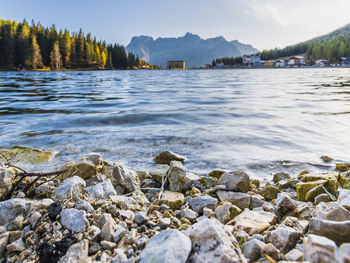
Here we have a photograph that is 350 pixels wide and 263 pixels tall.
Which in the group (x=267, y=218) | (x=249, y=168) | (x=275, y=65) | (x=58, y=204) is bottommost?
(x=249, y=168)

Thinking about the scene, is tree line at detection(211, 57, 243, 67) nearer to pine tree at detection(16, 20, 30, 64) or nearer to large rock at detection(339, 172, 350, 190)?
pine tree at detection(16, 20, 30, 64)

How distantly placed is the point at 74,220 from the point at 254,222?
1706 millimetres

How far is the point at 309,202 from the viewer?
9.97ft

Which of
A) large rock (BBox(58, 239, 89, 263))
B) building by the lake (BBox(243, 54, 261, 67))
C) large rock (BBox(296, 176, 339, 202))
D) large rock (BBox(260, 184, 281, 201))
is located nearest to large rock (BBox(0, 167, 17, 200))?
large rock (BBox(58, 239, 89, 263))

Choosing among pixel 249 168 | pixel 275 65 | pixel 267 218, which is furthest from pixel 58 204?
pixel 275 65

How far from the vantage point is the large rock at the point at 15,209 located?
89.0 inches

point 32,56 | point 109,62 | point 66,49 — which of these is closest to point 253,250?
point 32,56

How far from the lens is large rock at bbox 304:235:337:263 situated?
4.72 ft

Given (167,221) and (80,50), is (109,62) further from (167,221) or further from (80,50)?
(167,221)

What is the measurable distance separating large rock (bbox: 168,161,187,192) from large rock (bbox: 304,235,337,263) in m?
2.06

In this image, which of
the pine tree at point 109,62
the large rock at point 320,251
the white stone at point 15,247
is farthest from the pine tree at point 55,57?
the large rock at point 320,251

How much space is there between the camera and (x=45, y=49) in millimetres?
100375

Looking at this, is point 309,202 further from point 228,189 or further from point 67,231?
point 67,231

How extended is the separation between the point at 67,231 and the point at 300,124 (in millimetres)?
8339
